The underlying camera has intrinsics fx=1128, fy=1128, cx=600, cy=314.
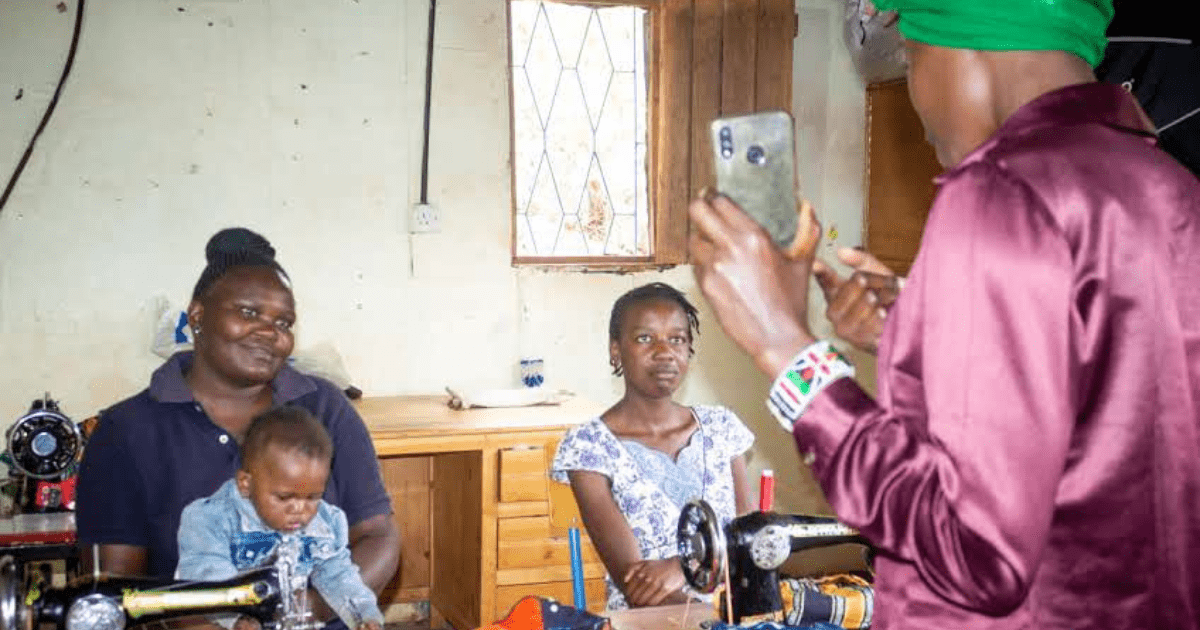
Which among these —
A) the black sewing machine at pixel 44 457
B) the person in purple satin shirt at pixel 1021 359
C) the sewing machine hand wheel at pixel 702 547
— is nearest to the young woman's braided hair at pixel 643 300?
the sewing machine hand wheel at pixel 702 547

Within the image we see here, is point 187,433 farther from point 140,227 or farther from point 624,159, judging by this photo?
point 624,159

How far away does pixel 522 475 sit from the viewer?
3.93 metres

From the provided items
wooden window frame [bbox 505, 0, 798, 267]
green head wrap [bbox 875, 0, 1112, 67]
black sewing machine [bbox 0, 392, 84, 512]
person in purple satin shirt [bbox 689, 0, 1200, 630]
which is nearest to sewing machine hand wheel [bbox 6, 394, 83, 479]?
black sewing machine [bbox 0, 392, 84, 512]

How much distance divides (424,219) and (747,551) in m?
3.01

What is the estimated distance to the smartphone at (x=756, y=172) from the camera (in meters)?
1.08

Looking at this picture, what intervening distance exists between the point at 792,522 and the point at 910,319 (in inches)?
34.7

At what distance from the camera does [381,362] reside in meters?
4.53

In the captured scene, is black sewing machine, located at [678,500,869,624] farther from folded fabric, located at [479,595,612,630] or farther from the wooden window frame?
the wooden window frame

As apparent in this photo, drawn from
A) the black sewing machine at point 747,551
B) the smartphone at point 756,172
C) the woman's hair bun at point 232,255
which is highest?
the smartphone at point 756,172

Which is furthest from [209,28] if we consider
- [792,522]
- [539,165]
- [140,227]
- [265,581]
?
[792,522]

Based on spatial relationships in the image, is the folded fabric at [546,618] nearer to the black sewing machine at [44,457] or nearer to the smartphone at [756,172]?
the smartphone at [756,172]

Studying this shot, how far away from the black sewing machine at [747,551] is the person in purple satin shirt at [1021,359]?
25.7 inches

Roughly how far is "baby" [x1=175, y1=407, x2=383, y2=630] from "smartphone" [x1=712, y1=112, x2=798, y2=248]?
4.31 ft

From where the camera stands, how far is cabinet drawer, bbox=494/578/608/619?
13.0ft
